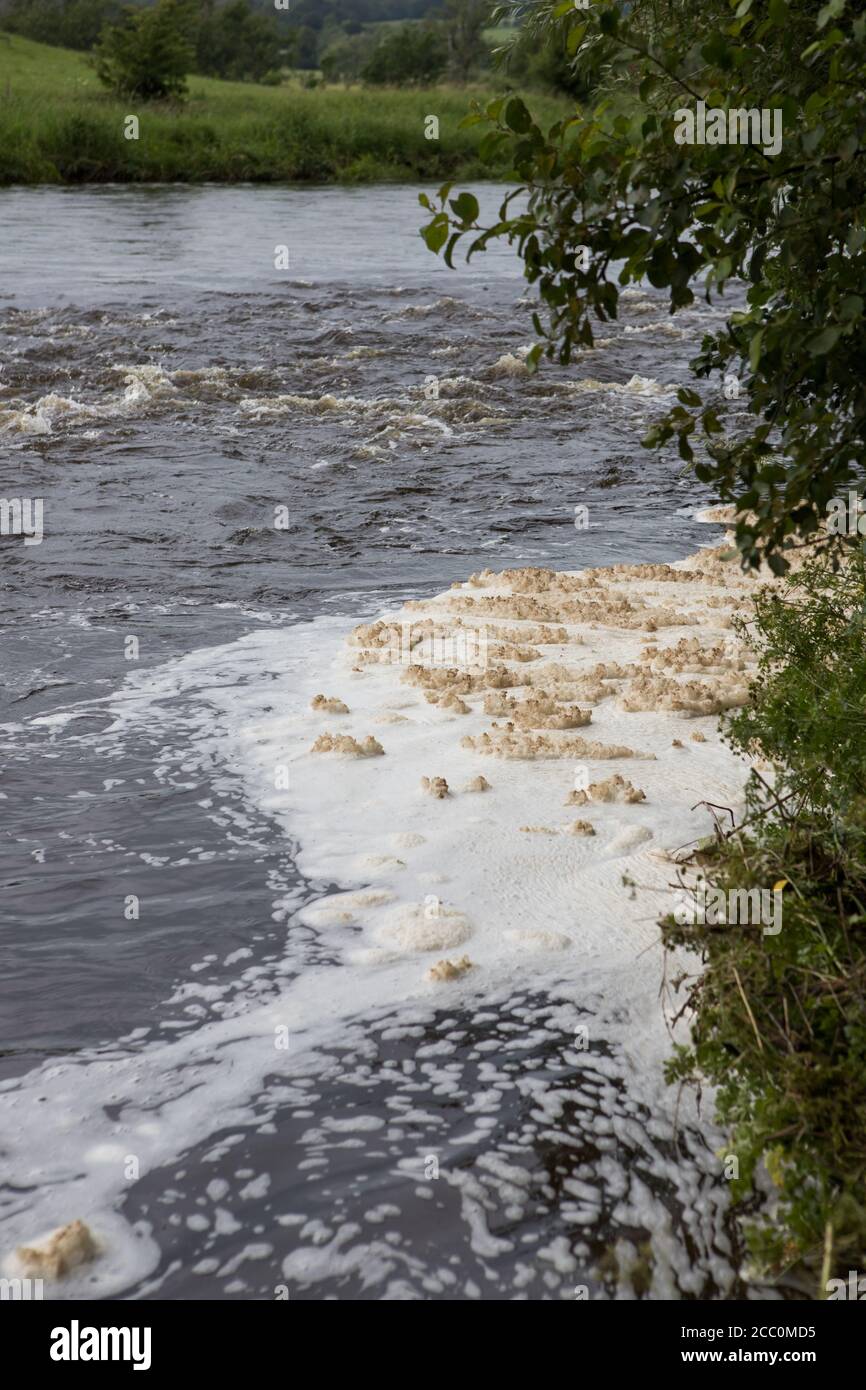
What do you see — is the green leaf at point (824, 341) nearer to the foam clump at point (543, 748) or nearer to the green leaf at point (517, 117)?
the green leaf at point (517, 117)

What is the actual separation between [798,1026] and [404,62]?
64666mm

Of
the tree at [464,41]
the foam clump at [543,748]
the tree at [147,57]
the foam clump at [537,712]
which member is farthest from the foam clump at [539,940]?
the tree at [464,41]

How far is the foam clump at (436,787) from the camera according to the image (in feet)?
22.2

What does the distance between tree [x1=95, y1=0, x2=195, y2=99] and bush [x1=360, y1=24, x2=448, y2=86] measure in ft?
39.8

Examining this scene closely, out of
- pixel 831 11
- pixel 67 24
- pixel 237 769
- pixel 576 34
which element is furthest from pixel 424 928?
pixel 67 24

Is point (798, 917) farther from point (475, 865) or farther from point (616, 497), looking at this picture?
point (616, 497)

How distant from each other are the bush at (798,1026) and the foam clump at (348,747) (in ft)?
8.89

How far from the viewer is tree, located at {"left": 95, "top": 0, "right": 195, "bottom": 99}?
49.1 m

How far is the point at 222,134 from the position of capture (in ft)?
147

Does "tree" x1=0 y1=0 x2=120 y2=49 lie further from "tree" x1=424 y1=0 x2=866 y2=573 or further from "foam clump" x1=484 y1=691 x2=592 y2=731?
"tree" x1=424 y1=0 x2=866 y2=573

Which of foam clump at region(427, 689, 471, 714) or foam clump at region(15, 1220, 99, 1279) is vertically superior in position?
foam clump at region(427, 689, 471, 714)

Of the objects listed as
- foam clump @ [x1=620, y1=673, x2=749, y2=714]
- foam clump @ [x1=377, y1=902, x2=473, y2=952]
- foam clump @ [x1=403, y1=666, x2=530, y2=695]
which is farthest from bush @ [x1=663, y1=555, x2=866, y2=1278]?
foam clump @ [x1=403, y1=666, x2=530, y2=695]

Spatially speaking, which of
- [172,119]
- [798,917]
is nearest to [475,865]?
[798,917]

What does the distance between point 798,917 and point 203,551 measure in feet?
27.3
